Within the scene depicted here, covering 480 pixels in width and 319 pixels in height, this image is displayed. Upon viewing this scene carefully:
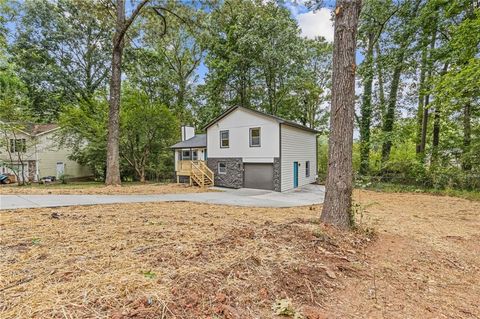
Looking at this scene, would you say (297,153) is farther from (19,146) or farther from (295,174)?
(19,146)

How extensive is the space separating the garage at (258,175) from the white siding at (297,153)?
0.79 m

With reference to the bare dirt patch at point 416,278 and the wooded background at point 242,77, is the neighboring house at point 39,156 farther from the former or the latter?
the bare dirt patch at point 416,278

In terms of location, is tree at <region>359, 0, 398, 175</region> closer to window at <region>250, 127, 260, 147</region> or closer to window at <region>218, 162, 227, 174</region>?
window at <region>250, 127, 260, 147</region>

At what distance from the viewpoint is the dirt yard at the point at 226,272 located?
5.88 feet

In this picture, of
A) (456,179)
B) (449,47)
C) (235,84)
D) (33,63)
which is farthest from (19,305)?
(33,63)

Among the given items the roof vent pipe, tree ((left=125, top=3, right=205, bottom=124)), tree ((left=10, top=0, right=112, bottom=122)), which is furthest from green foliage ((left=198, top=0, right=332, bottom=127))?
tree ((left=10, top=0, right=112, bottom=122))

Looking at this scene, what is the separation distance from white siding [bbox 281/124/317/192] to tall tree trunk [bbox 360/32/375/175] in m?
3.30

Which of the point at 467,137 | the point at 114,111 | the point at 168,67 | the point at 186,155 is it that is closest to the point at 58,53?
the point at 168,67

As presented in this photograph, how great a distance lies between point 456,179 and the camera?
1209cm

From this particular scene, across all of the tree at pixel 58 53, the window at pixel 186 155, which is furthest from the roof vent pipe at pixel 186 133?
the tree at pixel 58 53

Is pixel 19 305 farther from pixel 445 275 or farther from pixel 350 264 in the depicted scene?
pixel 445 275

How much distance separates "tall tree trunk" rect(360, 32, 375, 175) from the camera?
1542 cm

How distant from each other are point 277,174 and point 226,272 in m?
11.0

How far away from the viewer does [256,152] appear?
14.0m
